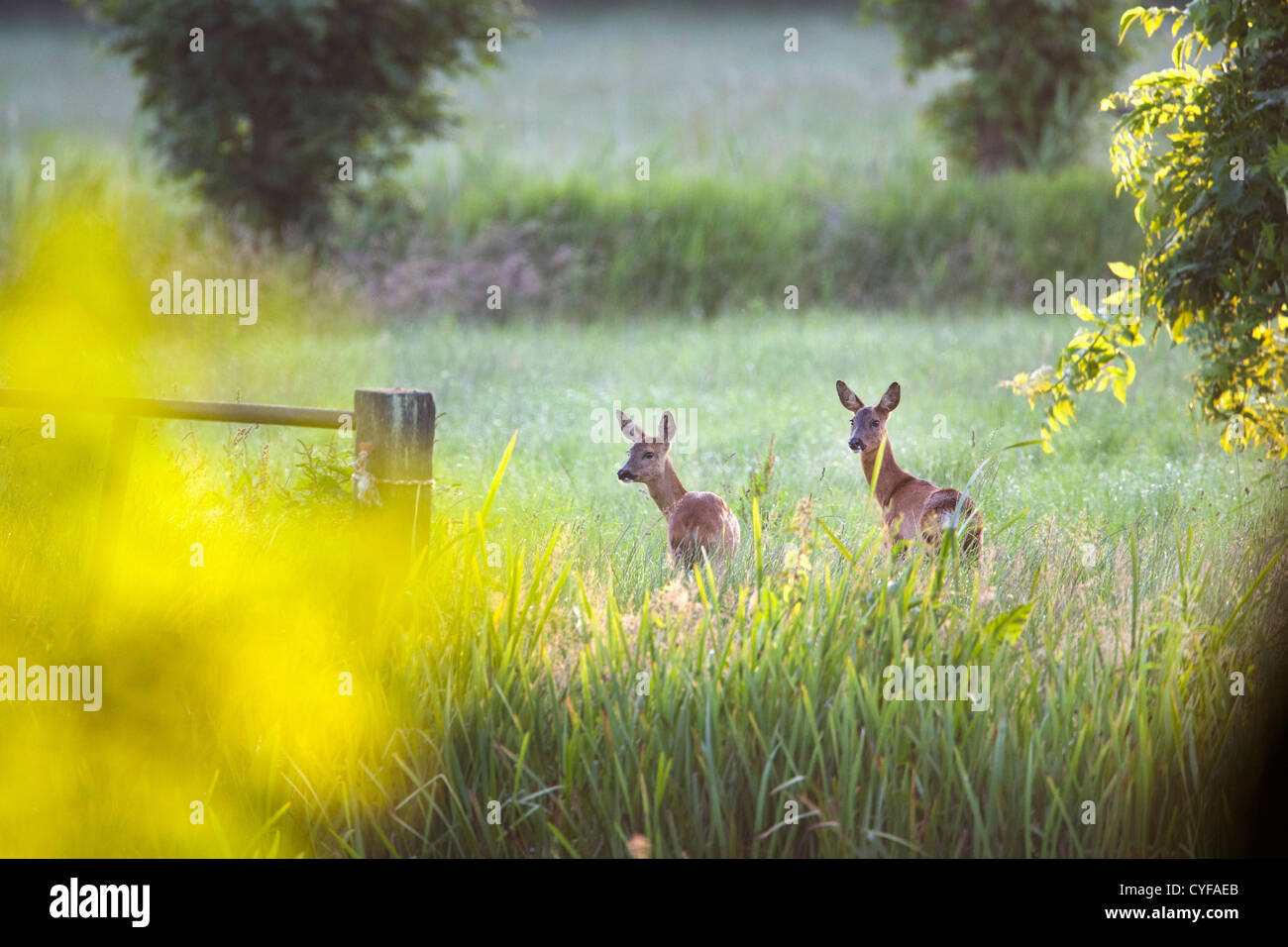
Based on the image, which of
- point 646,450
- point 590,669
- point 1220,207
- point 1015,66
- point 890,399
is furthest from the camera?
point 1015,66

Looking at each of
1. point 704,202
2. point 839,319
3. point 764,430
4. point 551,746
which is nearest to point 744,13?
point 704,202

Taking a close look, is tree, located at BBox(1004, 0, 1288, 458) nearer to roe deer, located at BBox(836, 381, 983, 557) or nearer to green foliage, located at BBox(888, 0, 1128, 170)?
roe deer, located at BBox(836, 381, 983, 557)

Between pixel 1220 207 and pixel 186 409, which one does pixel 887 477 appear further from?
pixel 186 409

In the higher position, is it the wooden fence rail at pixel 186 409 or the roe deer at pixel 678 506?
the wooden fence rail at pixel 186 409

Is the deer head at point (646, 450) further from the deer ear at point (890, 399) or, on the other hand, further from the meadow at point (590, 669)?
the deer ear at point (890, 399)

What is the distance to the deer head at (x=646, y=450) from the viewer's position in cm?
672

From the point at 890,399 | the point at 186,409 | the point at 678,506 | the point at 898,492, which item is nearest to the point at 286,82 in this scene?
the point at 678,506

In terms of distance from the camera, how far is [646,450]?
677 cm

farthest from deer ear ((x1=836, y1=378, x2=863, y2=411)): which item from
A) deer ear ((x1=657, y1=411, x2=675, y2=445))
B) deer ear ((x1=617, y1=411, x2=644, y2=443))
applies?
deer ear ((x1=617, y1=411, x2=644, y2=443))

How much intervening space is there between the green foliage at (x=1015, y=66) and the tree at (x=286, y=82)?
7.06 meters

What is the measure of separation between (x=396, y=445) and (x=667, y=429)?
9.30 ft

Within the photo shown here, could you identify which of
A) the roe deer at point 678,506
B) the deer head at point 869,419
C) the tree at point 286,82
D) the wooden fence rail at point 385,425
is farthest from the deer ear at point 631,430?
the tree at point 286,82

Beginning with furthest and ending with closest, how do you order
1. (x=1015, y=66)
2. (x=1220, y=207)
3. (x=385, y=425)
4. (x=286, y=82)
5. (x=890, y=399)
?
1. (x=1015, y=66)
2. (x=286, y=82)
3. (x=890, y=399)
4. (x=1220, y=207)
5. (x=385, y=425)

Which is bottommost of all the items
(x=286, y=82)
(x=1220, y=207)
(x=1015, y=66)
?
(x=1220, y=207)
